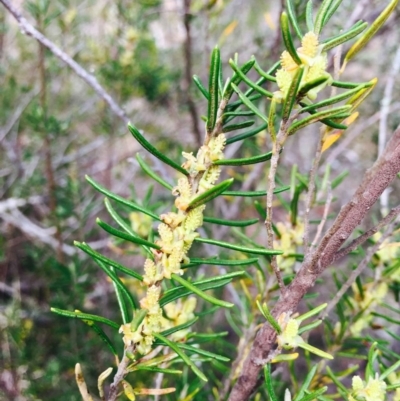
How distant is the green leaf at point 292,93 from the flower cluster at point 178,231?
0.29 ft

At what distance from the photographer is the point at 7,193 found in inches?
83.7

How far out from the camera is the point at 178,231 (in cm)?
52

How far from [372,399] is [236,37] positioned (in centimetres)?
240

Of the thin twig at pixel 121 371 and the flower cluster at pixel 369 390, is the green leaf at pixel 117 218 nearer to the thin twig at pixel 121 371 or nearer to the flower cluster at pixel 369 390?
the thin twig at pixel 121 371

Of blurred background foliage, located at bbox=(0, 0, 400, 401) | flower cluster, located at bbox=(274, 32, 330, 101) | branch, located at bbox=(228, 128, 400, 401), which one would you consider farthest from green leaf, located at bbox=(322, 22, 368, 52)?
blurred background foliage, located at bbox=(0, 0, 400, 401)

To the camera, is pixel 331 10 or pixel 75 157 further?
pixel 75 157

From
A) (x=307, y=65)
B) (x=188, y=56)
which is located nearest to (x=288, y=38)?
(x=307, y=65)

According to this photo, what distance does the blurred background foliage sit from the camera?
133cm

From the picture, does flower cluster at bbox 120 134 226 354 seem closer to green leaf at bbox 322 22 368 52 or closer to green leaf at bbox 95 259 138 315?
green leaf at bbox 95 259 138 315

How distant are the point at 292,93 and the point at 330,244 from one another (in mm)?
198

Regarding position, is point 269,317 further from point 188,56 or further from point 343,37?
point 188,56

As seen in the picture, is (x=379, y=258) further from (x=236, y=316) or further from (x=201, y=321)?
(x=201, y=321)

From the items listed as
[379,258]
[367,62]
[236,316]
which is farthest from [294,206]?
[367,62]

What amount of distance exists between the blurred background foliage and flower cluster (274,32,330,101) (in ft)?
1.81
